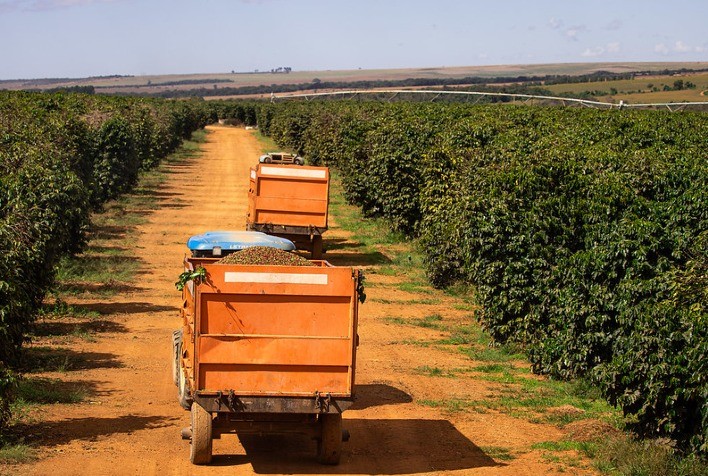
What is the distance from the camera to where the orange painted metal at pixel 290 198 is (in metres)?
23.2

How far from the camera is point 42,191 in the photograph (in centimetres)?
1650

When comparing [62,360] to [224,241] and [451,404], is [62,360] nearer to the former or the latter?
[224,241]

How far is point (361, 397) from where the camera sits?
13742mm

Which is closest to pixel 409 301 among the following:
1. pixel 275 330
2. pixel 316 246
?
pixel 316 246

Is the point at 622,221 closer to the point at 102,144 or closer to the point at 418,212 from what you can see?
the point at 418,212

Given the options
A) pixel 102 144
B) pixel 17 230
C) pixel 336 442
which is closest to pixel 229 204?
pixel 102 144

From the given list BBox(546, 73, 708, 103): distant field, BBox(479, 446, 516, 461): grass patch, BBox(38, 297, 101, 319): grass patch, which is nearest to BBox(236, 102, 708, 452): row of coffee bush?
BBox(479, 446, 516, 461): grass patch

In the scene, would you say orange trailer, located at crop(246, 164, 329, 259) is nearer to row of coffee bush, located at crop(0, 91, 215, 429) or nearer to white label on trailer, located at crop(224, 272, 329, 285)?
row of coffee bush, located at crop(0, 91, 215, 429)

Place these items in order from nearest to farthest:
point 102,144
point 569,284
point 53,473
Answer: point 53,473
point 569,284
point 102,144

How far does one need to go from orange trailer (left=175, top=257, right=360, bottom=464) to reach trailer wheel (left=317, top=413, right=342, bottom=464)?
18cm

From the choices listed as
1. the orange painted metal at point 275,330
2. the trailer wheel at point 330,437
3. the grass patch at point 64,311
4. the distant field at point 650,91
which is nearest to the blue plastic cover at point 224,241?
the orange painted metal at point 275,330

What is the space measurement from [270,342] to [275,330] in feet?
0.41

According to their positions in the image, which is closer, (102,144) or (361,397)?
(361,397)

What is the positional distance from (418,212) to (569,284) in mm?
14051
